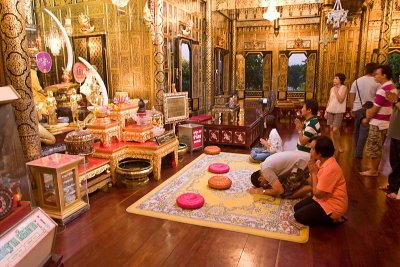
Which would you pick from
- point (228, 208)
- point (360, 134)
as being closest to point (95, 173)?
point (228, 208)

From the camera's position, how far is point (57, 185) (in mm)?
3135

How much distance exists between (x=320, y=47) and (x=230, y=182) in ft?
31.2

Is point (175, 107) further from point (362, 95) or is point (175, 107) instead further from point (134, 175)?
point (362, 95)

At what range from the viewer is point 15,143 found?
2.84m

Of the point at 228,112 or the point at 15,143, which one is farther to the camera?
the point at 228,112

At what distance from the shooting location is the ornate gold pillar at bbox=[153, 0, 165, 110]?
602cm

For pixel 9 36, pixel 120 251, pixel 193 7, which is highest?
pixel 193 7

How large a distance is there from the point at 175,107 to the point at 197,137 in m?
0.82

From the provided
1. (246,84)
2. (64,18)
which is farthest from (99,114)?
(246,84)

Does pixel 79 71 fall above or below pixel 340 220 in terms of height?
above

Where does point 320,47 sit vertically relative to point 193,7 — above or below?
below

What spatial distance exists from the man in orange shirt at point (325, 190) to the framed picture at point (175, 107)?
3365 millimetres

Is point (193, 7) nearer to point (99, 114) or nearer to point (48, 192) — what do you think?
point (99, 114)

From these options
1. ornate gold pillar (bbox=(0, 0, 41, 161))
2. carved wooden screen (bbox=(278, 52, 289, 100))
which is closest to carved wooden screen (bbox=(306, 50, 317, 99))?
carved wooden screen (bbox=(278, 52, 289, 100))
